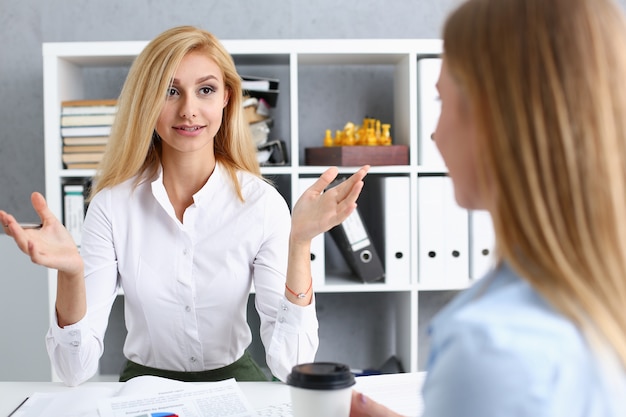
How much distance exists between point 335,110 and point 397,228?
0.61 metres

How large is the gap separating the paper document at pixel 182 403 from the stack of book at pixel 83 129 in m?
1.32

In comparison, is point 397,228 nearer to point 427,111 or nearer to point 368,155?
point 368,155

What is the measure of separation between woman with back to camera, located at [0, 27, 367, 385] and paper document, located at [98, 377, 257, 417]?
1.21 feet

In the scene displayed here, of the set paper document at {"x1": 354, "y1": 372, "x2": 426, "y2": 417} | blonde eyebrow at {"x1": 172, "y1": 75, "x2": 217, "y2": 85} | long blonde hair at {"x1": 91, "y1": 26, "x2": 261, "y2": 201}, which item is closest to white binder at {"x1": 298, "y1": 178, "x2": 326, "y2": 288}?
long blonde hair at {"x1": 91, "y1": 26, "x2": 261, "y2": 201}

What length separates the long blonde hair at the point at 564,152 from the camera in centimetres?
60

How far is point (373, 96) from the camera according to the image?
2773 millimetres

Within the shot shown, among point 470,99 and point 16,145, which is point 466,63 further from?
point 16,145

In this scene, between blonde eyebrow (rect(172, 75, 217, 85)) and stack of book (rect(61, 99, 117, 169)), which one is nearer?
blonde eyebrow (rect(172, 75, 217, 85))

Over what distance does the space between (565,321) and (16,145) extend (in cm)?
258

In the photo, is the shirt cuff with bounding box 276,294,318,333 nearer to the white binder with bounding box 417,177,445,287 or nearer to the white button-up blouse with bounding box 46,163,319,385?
the white button-up blouse with bounding box 46,163,319,385

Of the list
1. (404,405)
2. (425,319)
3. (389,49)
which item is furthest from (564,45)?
Answer: (425,319)

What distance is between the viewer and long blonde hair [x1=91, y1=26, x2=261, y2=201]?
5.53ft

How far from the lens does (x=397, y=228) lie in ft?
7.99

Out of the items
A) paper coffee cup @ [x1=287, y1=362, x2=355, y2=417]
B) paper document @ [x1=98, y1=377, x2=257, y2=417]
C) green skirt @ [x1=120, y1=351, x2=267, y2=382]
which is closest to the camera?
paper coffee cup @ [x1=287, y1=362, x2=355, y2=417]
